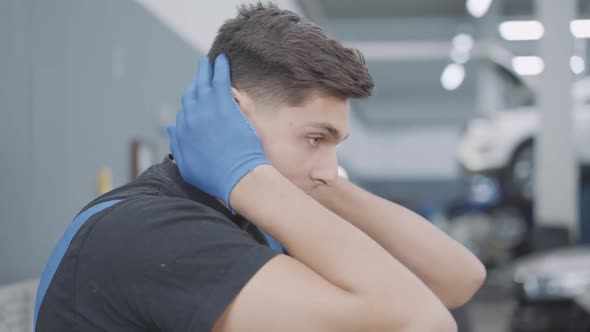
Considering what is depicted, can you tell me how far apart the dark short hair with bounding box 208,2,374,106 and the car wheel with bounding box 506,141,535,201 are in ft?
31.9

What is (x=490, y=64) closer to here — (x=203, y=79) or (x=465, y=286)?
(x=465, y=286)

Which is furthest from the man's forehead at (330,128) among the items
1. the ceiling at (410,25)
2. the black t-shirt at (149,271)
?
the ceiling at (410,25)

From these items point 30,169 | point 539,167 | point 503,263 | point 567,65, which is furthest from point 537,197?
point 30,169

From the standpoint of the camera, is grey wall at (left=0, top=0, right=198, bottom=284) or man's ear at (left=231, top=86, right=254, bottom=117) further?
grey wall at (left=0, top=0, right=198, bottom=284)

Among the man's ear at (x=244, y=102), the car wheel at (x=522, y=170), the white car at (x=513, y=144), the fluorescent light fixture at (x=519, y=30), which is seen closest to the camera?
the man's ear at (x=244, y=102)

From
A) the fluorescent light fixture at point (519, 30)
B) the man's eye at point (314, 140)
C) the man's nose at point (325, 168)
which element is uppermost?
the fluorescent light fixture at point (519, 30)

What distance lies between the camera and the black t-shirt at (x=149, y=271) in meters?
1.05

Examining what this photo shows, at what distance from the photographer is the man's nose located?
1374 millimetres

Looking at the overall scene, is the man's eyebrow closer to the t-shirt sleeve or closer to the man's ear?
the man's ear

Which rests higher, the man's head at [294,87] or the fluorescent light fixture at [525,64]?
the fluorescent light fixture at [525,64]

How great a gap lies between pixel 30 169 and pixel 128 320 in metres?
1.40

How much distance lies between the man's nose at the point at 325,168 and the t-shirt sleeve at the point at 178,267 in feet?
1.00

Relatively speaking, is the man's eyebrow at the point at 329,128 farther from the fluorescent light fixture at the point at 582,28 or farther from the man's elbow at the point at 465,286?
the fluorescent light fixture at the point at 582,28

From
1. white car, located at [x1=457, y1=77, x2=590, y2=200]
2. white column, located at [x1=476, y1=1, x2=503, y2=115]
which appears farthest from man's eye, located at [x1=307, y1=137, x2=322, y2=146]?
white column, located at [x1=476, y1=1, x2=503, y2=115]
